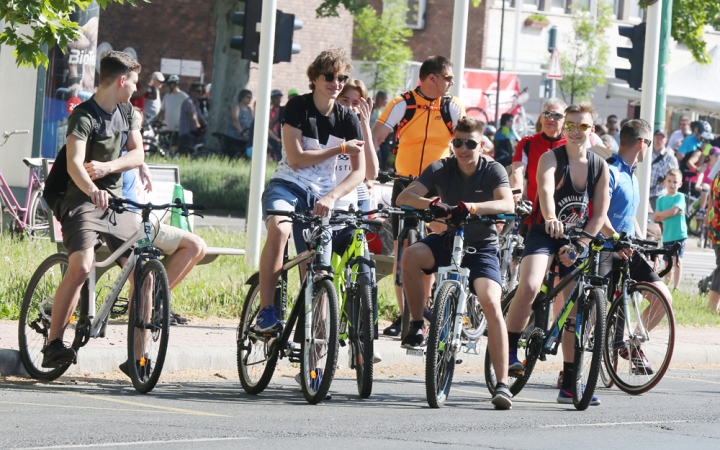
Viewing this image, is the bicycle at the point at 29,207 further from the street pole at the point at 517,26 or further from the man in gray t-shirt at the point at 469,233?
the street pole at the point at 517,26

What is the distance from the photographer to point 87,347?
9.32 meters

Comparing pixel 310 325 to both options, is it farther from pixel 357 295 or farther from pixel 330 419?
pixel 330 419

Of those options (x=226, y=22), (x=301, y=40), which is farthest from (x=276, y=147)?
(x=301, y=40)

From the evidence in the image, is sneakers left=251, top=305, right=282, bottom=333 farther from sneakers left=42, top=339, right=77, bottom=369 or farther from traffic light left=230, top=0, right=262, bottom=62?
traffic light left=230, top=0, right=262, bottom=62

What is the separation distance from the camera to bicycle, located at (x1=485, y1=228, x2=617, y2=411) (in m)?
8.74

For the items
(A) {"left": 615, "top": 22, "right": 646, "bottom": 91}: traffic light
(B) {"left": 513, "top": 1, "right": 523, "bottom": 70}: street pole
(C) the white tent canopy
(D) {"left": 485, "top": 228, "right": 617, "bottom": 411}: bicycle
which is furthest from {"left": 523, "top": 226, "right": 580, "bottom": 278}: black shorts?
(B) {"left": 513, "top": 1, "right": 523, "bottom": 70}: street pole

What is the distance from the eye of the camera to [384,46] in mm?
48844

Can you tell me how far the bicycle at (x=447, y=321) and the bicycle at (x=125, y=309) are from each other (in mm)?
1535

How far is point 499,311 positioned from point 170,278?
2124 millimetres

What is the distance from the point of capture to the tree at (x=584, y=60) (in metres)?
49.5

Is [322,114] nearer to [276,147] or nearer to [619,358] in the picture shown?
[619,358]

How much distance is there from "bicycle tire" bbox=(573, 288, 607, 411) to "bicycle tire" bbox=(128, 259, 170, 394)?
257 centimetres

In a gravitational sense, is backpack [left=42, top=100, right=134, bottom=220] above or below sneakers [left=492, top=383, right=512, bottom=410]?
above

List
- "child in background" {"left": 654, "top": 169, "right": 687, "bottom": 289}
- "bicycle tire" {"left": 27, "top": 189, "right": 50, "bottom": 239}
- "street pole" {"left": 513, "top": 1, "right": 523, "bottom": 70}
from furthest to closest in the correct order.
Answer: "street pole" {"left": 513, "top": 1, "right": 523, "bottom": 70} → "child in background" {"left": 654, "top": 169, "right": 687, "bottom": 289} → "bicycle tire" {"left": 27, "top": 189, "right": 50, "bottom": 239}
